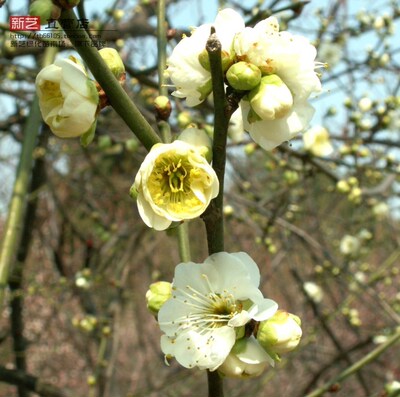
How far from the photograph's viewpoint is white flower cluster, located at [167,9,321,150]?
0.96m

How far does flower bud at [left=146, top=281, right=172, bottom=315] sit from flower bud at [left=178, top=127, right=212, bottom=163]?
0.28m

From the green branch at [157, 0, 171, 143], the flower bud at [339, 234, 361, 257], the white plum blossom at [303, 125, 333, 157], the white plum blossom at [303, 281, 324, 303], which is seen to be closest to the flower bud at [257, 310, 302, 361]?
the green branch at [157, 0, 171, 143]

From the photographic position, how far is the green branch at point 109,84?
815mm

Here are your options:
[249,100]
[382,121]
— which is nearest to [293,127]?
[249,100]

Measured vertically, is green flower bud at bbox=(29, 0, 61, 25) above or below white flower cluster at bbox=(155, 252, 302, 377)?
above

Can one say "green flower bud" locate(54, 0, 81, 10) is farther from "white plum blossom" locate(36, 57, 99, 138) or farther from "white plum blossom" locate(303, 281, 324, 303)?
"white plum blossom" locate(303, 281, 324, 303)

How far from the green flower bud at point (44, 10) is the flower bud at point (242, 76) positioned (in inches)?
11.9

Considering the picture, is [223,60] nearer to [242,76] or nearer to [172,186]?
[242,76]

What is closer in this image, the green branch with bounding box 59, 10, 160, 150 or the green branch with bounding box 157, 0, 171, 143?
the green branch with bounding box 59, 10, 160, 150

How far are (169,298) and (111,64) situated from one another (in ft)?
1.50

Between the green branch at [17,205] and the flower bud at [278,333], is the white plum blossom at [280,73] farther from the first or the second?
the green branch at [17,205]

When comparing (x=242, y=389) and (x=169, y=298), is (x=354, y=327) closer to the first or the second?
(x=242, y=389)

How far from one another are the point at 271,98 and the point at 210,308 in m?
0.43

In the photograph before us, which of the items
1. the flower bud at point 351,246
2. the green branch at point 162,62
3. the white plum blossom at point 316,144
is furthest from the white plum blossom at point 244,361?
the flower bud at point 351,246
